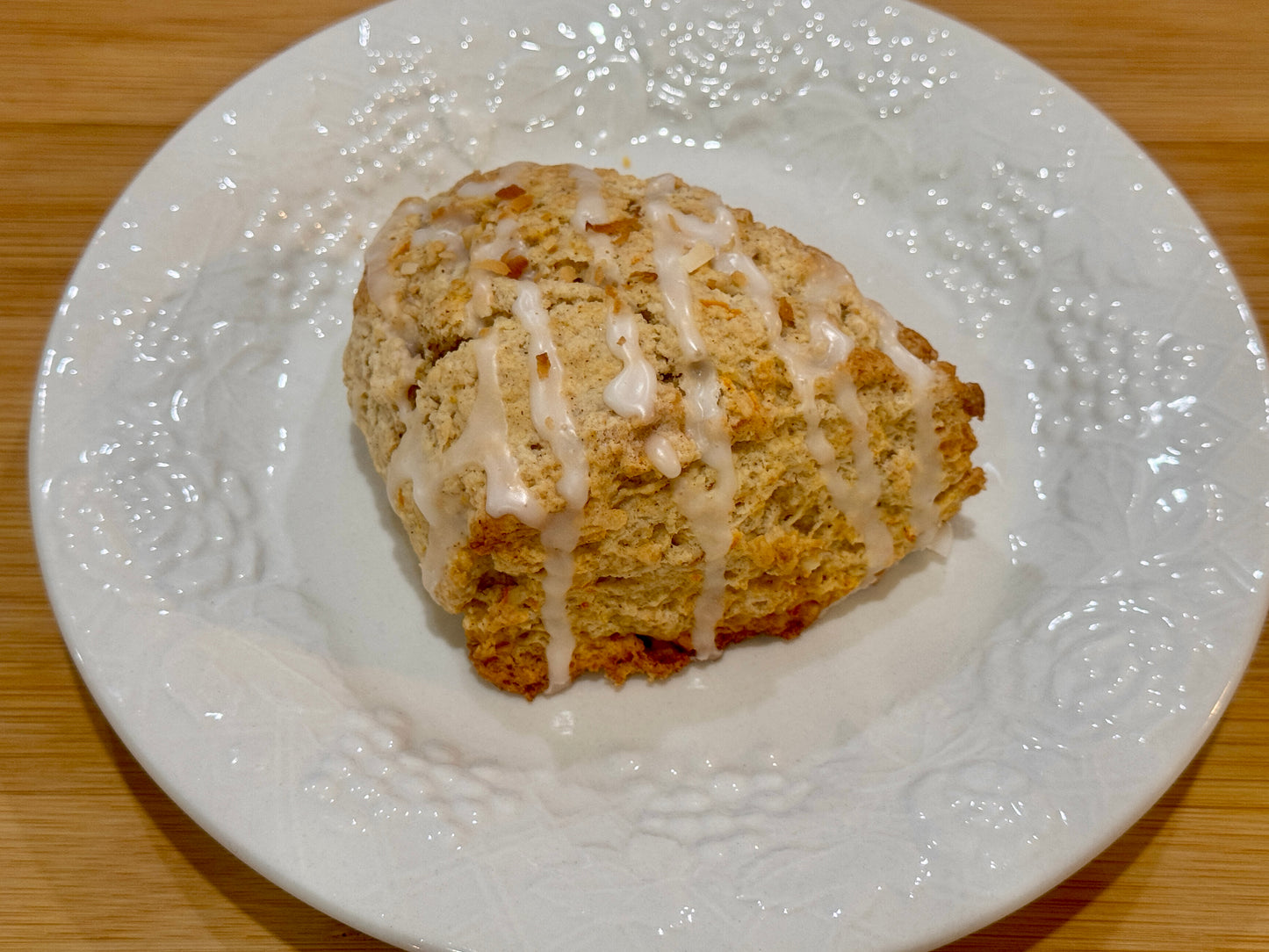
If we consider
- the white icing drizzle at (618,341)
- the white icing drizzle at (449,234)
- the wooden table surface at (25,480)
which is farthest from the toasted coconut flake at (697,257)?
the wooden table surface at (25,480)

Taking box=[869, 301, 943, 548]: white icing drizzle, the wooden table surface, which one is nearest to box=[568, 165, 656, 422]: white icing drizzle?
box=[869, 301, 943, 548]: white icing drizzle

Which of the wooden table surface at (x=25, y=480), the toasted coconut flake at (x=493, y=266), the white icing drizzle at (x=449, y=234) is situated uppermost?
the toasted coconut flake at (x=493, y=266)

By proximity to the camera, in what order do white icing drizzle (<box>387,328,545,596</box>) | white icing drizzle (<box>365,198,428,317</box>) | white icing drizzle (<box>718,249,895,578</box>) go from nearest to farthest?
white icing drizzle (<box>387,328,545,596</box>)
white icing drizzle (<box>718,249,895,578</box>)
white icing drizzle (<box>365,198,428,317</box>)

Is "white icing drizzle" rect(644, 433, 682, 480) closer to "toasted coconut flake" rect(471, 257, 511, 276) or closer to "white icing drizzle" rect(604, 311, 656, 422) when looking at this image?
"white icing drizzle" rect(604, 311, 656, 422)

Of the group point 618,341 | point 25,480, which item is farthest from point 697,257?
point 25,480

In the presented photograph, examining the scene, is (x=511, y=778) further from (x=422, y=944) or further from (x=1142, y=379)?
(x=1142, y=379)

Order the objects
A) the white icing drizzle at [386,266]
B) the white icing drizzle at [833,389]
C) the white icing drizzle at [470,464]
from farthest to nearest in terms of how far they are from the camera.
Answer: the white icing drizzle at [386,266]
the white icing drizzle at [833,389]
the white icing drizzle at [470,464]

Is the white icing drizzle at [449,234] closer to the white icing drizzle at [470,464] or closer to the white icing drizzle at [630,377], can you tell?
the white icing drizzle at [470,464]
